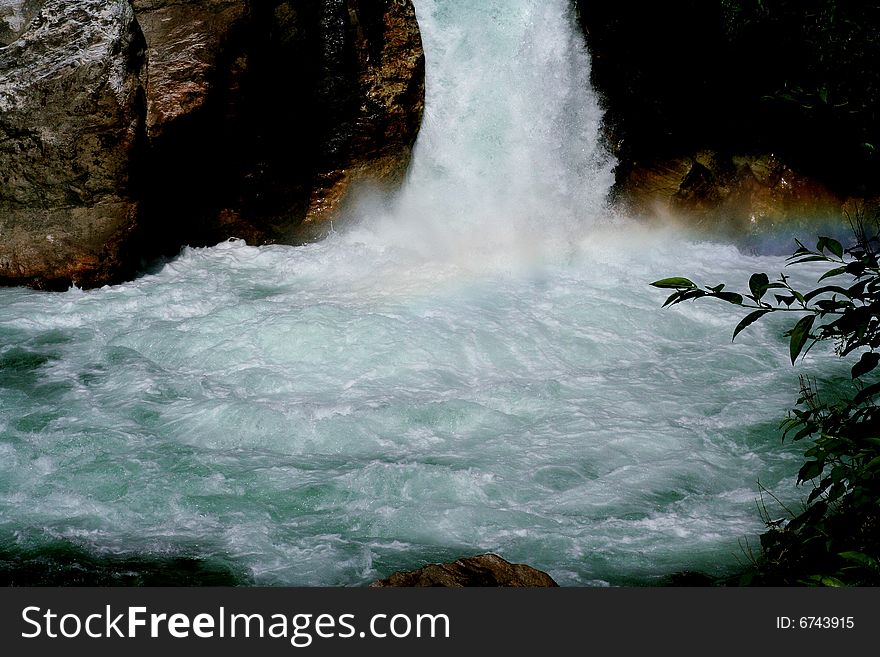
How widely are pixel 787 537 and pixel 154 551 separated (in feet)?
9.63

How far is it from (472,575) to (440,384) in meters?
2.91

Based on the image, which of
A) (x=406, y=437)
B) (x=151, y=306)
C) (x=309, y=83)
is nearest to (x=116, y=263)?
(x=151, y=306)

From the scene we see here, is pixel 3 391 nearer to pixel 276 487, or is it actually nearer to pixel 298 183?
pixel 276 487

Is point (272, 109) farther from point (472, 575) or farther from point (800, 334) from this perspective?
point (800, 334)

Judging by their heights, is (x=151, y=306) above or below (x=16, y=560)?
above

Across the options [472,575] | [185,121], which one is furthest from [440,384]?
[185,121]

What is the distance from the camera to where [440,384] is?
5895mm

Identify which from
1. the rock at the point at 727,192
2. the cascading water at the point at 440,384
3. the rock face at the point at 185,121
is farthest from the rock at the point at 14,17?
the rock at the point at 727,192

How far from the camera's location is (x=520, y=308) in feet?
24.2

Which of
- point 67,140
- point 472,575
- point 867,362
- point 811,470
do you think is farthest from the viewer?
point 67,140

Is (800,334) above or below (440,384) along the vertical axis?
below

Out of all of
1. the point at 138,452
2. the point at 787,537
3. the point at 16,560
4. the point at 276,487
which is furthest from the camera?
the point at 138,452

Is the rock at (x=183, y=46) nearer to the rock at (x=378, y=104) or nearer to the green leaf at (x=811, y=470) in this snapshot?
the rock at (x=378, y=104)

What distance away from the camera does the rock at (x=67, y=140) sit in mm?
7578
